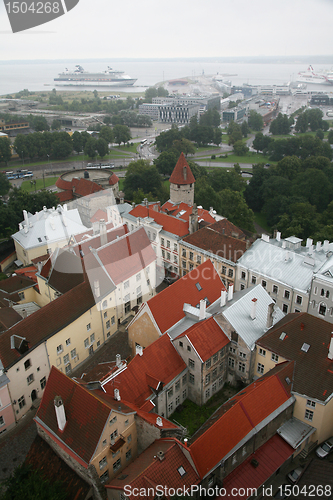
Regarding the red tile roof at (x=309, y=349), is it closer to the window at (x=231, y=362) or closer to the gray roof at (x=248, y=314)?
the gray roof at (x=248, y=314)

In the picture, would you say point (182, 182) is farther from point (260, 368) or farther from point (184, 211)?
point (260, 368)

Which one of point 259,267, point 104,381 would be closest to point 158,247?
point 259,267

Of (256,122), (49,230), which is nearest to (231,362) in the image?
(49,230)

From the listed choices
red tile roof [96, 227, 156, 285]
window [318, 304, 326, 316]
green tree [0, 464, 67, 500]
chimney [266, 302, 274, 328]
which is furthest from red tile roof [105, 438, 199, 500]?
window [318, 304, 326, 316]

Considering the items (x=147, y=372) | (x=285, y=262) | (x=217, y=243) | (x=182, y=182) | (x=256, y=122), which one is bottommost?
(x=256, y=122)

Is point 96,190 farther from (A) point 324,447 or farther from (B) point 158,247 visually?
(A) point 324,447

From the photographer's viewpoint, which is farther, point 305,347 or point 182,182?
point 182,182

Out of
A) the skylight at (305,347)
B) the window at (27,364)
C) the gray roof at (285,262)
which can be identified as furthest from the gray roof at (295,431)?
the window at (27,364)
